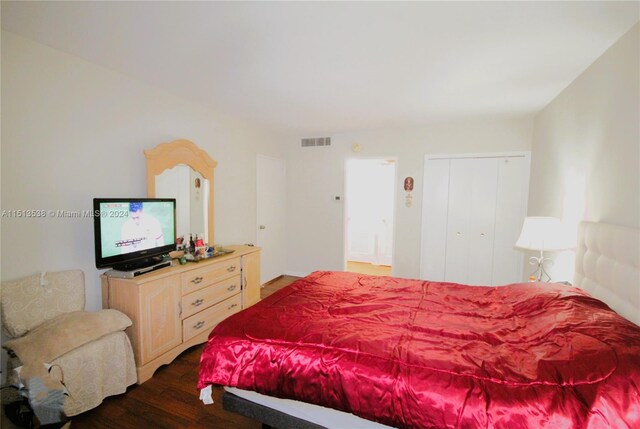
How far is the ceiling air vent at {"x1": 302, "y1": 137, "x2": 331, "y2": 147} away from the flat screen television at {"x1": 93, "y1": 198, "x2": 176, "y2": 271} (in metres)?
2.66

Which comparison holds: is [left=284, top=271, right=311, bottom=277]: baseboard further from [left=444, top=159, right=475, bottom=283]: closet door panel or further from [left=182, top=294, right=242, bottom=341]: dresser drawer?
[left=444, top=159, right=475, bottom=283]: closet door panel

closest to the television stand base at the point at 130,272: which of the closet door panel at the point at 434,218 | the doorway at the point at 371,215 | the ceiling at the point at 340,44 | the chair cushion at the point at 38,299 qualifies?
the chair cushion at the point at 38,299

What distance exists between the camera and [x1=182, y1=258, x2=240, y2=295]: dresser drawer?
8.56 ft

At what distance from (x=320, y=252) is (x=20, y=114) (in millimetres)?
3910

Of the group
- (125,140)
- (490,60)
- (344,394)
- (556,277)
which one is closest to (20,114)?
(125,140)

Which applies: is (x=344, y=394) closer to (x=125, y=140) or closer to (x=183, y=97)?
(x=125, y=140)

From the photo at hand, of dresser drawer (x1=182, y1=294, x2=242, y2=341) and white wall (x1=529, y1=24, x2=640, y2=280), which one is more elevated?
white wall (x1=529, y1=24, x2=640, y2=280)

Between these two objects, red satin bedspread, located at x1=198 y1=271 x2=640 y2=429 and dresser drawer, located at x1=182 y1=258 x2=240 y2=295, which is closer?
red satin bedspread, located at x1=198 y1=271 x2=640 y2=429

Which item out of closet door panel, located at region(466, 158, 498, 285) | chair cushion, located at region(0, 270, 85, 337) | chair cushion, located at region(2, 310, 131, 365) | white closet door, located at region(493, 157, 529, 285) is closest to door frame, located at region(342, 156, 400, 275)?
closet door panel, located at region(466, 158, 498, 285)

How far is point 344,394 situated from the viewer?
1.36m

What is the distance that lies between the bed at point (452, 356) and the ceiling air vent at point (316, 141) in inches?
128

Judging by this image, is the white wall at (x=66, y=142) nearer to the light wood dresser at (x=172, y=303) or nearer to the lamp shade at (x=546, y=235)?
the light wood dresser at (x=172, y=303)

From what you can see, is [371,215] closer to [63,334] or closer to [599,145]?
[599,145]

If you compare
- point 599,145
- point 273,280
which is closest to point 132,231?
point 273,280
